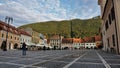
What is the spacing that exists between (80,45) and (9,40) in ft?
200

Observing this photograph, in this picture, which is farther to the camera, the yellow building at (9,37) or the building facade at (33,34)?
the building facade at (33,34)

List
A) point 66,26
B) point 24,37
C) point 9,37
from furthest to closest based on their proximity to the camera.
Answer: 1. point 66,26
2. point 24,37
3. point 9,37

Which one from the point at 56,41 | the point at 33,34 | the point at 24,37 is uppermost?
the point at 33,34

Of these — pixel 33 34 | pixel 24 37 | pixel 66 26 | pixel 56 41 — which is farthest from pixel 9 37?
pixel 66 26

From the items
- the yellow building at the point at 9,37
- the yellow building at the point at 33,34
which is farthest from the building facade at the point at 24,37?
the yellow building at the point at 33,34

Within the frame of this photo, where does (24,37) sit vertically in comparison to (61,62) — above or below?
above

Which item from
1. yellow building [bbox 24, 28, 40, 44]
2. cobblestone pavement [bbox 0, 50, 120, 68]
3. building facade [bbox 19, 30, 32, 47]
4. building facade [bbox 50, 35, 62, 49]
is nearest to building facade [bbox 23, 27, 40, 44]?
yellow building [bbox 24, 28, 40, 44]

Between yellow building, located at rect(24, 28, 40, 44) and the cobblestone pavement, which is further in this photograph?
yellow building, located at rect(24, 28, 40, 44)

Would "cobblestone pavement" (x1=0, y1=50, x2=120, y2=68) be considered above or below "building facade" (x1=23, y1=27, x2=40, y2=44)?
below

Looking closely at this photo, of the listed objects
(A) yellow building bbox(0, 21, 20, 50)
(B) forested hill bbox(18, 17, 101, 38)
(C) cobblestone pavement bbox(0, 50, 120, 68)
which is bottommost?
(C) cobblestone pavement bbox(0, 50, 120, 68)

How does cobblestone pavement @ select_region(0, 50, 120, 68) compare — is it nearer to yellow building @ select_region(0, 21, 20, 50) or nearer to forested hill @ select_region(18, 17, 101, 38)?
yellow building @ select_region(0, 21, 20, 50)

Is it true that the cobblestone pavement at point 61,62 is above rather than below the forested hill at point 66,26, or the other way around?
below

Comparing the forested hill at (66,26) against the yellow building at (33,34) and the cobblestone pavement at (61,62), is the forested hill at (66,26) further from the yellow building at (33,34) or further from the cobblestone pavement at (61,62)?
the cobblestone pavement at (61,62)

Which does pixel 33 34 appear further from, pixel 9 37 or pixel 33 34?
pixel 9 37
